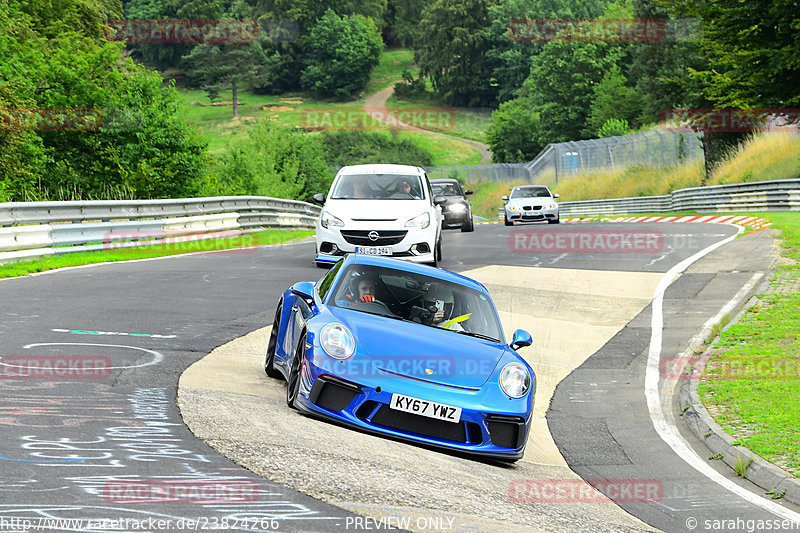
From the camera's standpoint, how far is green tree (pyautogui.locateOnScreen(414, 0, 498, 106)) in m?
150

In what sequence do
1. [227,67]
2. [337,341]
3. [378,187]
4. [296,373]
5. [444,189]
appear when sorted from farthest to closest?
[227,67], [444,189], [378,187], [296,373], [337,341]

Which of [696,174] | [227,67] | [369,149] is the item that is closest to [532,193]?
[696,174]

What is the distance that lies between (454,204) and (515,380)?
2384cm

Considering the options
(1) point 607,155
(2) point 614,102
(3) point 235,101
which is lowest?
(1) point 607,155

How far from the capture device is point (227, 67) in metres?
146

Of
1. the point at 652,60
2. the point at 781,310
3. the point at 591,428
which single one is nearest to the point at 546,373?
the point at 591,428

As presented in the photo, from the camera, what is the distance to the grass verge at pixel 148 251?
1692cm

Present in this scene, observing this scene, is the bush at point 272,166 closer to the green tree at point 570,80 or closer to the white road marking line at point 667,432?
the white road marking line at point 667,432

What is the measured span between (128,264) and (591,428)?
38.8 ft

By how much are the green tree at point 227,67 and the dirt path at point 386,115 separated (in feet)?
57.4

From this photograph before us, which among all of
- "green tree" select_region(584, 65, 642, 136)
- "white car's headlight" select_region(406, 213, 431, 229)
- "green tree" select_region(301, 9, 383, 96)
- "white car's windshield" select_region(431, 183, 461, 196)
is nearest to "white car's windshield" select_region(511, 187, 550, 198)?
"white car's windshield" select_region(431, 183, 461, 196)

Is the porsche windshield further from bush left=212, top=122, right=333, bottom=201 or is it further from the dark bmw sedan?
bush left=212, top=122, right=333, bottom=201

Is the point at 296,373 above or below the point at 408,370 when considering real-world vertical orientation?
below

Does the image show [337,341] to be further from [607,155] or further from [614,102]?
[614,102]
